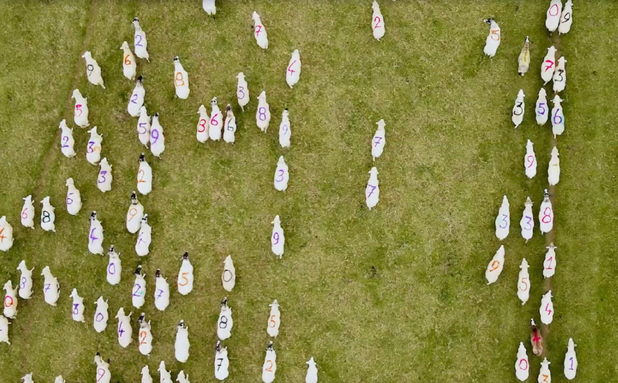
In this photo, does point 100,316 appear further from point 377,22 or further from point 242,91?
point 377,22

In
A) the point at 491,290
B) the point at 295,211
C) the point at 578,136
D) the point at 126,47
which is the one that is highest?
the point at 126,47

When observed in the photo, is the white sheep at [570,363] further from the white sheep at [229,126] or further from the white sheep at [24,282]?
the white sheep at [24,282]

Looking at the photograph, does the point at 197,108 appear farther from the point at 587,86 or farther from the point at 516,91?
the point at 587,86

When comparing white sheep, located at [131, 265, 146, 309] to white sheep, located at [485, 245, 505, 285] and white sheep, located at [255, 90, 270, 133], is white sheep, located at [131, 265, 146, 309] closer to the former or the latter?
white sheep, located at [255, 90, 270, 133]

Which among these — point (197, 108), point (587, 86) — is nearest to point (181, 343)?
point (197, 108)

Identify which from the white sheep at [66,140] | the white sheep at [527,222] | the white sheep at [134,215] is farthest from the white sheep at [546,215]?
the white sheep at [66,140]

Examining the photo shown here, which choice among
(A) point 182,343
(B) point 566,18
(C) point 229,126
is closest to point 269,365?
(A) point 182,343
